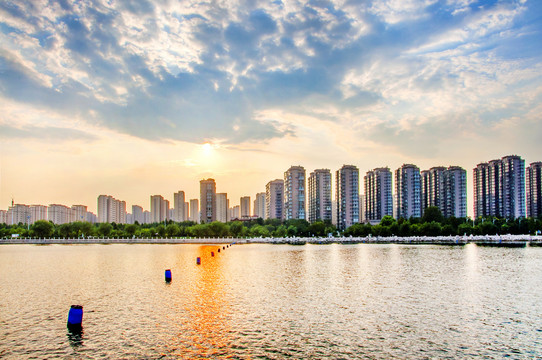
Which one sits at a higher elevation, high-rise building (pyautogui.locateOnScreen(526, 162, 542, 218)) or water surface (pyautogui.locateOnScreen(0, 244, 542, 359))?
high-rise building (pyautogui.locateOnScreen(526, 162, 542, 218))

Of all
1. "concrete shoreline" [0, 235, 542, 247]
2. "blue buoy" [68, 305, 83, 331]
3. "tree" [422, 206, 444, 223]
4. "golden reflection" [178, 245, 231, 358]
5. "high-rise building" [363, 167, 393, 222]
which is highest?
"high-rise building" [363, 167, 393, 222]

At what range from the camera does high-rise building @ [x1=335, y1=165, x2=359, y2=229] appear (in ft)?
616

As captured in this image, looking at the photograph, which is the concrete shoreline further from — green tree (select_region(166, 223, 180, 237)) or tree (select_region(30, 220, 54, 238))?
green tree (select_region(166, 223, 180, 237))

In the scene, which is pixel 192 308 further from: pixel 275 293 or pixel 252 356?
pixel 252 356

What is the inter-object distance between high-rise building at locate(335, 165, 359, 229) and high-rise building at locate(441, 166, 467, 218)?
37884 mm

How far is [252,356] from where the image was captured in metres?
16.5

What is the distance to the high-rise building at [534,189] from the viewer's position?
170875 millimetres

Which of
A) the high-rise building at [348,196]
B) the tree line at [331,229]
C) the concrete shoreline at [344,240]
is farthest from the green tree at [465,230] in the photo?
the high-rise building at [348,196]

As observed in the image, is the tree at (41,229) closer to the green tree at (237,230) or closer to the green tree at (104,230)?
the green tree at (104,230)

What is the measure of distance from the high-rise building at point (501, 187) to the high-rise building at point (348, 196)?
53.0 metres

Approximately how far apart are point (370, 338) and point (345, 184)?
172264mm

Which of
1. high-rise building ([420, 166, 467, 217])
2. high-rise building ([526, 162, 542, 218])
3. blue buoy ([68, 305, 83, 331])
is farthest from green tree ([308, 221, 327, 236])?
blue buoy ([68, 305, 83, 331])

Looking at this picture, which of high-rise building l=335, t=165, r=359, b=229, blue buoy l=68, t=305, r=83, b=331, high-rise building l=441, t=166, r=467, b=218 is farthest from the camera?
high-rise building l=335, t=165, r=359, b=229

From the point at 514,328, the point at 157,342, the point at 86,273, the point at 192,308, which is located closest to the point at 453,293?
the point at 514,328
